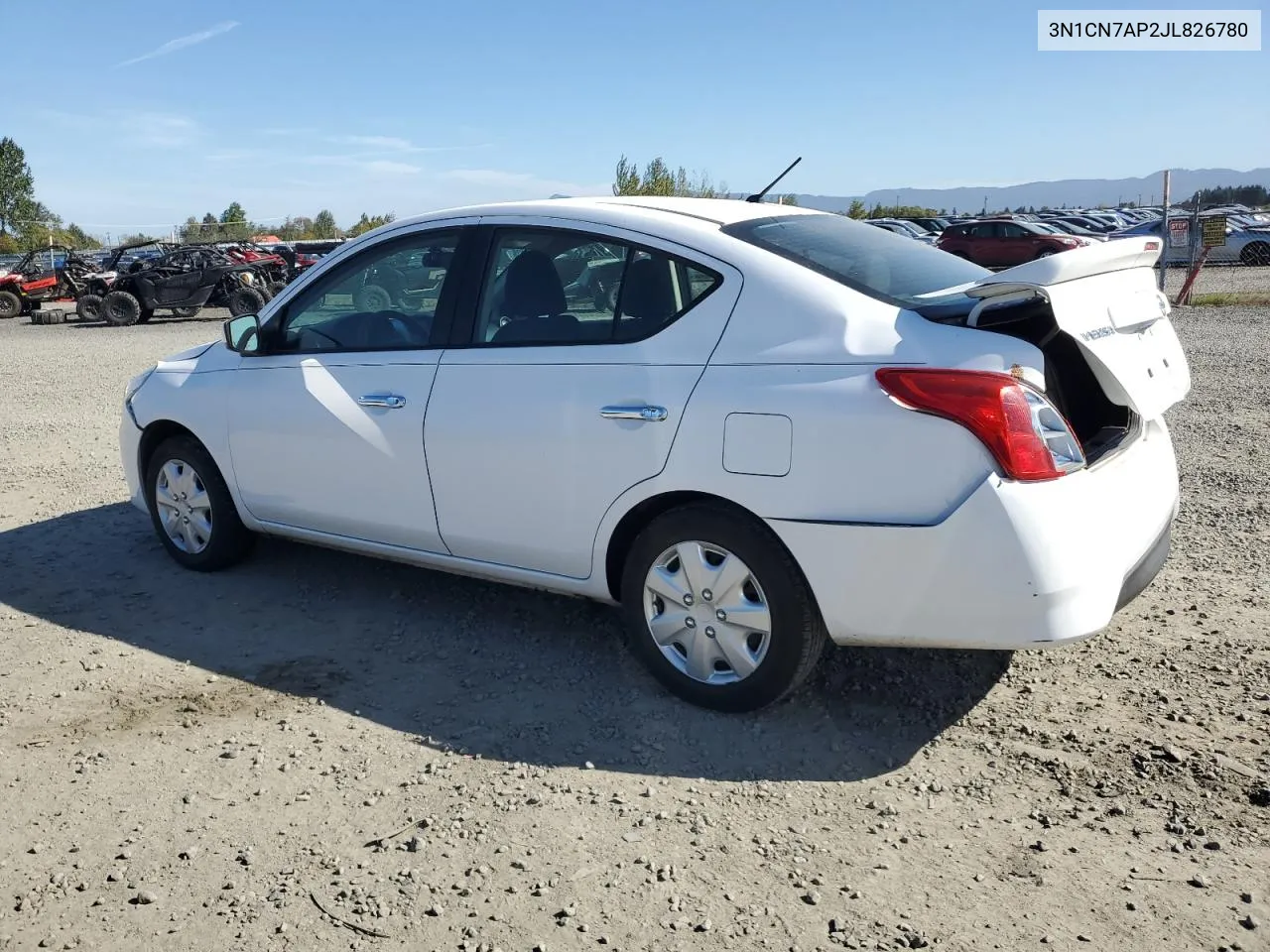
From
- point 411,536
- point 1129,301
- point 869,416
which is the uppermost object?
point 1129,301

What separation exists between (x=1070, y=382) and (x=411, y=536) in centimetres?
248

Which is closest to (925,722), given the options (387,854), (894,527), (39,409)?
(894,527)

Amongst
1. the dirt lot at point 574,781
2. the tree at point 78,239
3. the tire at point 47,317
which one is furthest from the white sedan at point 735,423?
the tree at point 78,239

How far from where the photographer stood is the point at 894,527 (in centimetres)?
321

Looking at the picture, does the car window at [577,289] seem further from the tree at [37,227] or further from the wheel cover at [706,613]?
the tree at [37,227]

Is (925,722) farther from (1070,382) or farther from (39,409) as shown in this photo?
(39,409)

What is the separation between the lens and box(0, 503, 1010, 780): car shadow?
140 inches

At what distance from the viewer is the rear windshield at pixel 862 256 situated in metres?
3.59

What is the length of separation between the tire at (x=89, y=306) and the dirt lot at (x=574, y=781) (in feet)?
70.5

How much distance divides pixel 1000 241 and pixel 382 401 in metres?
29.2

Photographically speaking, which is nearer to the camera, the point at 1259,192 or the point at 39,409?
the point at 39,409

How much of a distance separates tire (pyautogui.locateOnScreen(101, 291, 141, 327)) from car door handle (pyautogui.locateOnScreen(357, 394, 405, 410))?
70.5 feet

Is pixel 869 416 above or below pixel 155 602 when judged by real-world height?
above

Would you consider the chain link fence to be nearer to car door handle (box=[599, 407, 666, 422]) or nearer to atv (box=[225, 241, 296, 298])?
car door handle (box=[599, 407, 666, 422])
